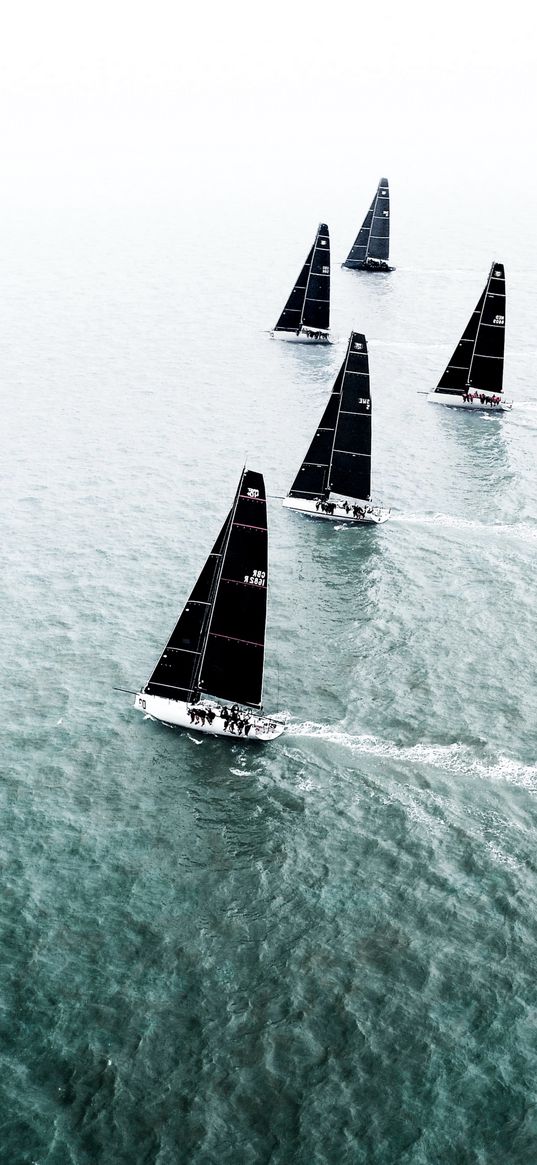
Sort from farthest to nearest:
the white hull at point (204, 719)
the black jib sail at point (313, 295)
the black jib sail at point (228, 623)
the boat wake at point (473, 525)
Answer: the black jib sail at point (313, 295) < the boat wake at point (473, 525) < the white hull at point (204, 719) < the black jib sail at point (228, 623)

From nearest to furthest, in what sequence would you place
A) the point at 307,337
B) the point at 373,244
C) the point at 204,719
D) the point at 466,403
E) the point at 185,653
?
the point at 204,719 < the point at 185,653 < the point at 466,403 < the point at 307,337 < the point at 373,244

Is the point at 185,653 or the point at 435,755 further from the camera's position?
the point at 185,653

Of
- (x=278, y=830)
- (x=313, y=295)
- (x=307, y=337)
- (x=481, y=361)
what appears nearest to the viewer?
(x=278, y=830)

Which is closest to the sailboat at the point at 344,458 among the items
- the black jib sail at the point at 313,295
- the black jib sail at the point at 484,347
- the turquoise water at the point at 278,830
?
the turquoise water at the point at 278,830

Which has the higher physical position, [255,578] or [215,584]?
[255,578]

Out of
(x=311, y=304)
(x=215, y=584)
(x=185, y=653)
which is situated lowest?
(x=185, y=653)

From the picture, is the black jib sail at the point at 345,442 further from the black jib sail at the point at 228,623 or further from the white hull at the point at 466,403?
the white hull at the point at 466,403

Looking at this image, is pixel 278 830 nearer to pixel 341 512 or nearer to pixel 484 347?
pixel 341 512

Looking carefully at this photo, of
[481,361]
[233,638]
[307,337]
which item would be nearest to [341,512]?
[233,638]
